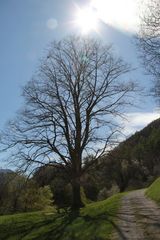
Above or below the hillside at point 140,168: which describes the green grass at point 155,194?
below

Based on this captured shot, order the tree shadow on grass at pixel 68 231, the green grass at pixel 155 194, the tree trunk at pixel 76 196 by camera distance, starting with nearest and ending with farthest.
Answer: the tree shadow on grass at pixel 68 231, the green grass at pixel 155 194, the tree trunk at pixel 76 196

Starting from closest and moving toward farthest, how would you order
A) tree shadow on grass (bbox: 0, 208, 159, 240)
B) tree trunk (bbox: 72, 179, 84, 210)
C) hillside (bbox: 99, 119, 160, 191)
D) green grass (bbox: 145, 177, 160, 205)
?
1. tree shadow on grass (bbox: 0, 208, 159, 240)
2. green grass (bbox: 145, 177, 160, 205)
3. tree trunk (bbox: 72, 179, 84, 210)
4. hillside (bbox: 99, 119, 160, 191)

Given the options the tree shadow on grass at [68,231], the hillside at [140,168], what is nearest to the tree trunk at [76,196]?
the tree shadow on grass at [68,231]

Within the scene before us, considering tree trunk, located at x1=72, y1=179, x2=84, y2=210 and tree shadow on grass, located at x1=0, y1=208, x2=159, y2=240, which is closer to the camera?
tree shadow on grass, located at x1=0, y1=208, x2=159, y2=240

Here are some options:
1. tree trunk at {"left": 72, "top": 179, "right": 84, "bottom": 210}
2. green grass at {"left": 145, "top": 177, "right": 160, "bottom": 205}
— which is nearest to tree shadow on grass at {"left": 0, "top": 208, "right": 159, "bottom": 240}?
green grass at {"left": 145, "top": 177, "right": 160, "bottom": 205}

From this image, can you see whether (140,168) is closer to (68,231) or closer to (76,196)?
(76,196)

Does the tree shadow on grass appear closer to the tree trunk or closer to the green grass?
the green grass

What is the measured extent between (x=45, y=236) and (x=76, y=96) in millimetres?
16189

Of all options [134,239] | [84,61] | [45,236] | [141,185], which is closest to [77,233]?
[45,236]

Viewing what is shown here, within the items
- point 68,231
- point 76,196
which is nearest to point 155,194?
point 76,196

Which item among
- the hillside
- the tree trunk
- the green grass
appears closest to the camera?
the green grass

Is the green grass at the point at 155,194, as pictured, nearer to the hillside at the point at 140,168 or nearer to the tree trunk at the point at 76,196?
the tree trunk at the point at 76,196

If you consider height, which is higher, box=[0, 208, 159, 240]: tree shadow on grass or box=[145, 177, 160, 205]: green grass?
box=[145, 177, 160, 205]: green grass

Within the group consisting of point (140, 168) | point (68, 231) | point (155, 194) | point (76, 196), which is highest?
point (140, 168)
